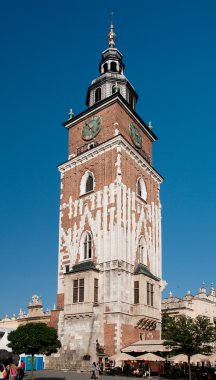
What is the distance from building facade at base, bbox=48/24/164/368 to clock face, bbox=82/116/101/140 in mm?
103

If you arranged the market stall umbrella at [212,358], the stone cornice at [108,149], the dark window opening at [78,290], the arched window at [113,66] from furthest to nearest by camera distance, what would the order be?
the arched window at [113,66] < the stone cornice at [108,149] < the dark window opening at [78,290] < the market stall umbrella at [212,358]

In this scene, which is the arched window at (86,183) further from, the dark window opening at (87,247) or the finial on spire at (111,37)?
the finial on spire at (111,37)

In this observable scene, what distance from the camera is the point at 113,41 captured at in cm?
5347

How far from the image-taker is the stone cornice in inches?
1606

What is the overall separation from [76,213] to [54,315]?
970cm

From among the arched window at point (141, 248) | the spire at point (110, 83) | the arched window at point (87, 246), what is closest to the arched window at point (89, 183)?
the arched window at point (87, 246)

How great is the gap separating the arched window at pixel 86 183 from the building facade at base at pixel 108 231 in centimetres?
10

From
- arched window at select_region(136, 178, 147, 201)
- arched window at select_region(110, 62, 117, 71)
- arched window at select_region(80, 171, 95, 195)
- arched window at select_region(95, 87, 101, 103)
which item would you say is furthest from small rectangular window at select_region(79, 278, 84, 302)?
arched window at select_region(110, 62, 117, 71)

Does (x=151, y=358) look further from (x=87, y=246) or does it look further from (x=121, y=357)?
(x=87, y=246)

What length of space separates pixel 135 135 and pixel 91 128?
467 cm

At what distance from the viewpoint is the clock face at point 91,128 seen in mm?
44000

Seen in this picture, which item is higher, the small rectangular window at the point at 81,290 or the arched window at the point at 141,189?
the arched window at the point at 141,189

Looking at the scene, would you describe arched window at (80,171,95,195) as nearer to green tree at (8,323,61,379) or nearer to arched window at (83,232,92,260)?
arched window at (83,232,92,260)

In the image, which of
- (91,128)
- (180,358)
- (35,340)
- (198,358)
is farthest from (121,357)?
(91,128)
